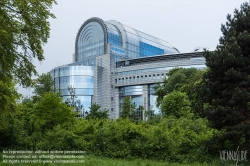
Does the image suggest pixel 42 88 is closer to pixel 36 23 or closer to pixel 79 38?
pixel 36 23

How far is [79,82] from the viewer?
3484 inches

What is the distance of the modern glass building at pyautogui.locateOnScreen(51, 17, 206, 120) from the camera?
275ft

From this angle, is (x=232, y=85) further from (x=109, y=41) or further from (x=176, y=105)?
(x=109, y=41)

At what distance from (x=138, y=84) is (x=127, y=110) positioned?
105ft

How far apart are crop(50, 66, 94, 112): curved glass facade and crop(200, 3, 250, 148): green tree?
231 feet

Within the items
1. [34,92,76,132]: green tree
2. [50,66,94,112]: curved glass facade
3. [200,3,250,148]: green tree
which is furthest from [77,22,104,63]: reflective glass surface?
[200,3,250,148]: green tree

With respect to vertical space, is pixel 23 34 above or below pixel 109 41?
below

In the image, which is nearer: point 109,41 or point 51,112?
point 51,112

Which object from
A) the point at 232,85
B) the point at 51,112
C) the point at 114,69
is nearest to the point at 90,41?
the point at 114,69

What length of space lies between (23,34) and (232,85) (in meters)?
11.3

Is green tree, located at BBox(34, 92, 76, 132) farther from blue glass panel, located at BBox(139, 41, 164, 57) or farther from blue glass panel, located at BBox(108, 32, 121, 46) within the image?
blue glass panel, located at BBox(139, 41, 164, 57)

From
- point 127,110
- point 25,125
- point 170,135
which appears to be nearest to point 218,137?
point 170,135

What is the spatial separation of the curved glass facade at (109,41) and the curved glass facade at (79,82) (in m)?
8.26

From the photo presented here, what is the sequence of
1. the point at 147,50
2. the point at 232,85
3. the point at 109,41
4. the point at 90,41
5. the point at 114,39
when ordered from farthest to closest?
the point at 147,50, the point at 90,41, the point at 114,39, the point at 109,41, the point at 232,85
